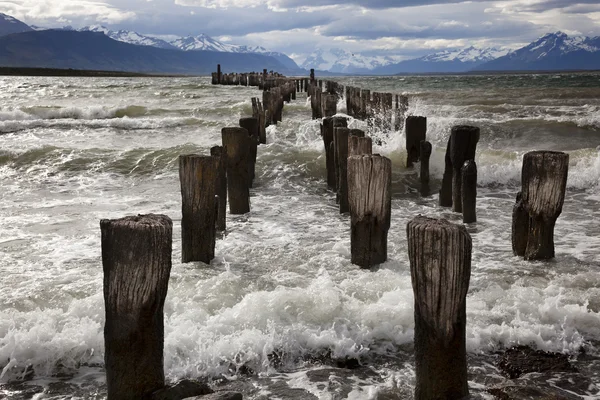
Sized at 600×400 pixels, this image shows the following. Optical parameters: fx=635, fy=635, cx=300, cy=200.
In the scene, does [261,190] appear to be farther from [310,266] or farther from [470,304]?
[470,304]

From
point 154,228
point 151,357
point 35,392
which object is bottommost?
point 35,392

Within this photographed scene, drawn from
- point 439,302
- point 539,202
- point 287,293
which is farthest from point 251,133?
point 439,302

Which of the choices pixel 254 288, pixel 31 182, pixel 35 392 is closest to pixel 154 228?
pixel 35 392

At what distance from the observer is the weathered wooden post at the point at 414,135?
36.0ft

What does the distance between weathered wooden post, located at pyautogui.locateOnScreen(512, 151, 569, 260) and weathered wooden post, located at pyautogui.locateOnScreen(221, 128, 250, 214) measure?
366 cm

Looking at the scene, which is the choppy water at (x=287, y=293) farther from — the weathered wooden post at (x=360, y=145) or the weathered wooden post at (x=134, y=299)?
the weathered wooden post at (x=360, y=145)

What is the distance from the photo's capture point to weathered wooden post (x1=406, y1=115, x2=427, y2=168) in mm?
10961

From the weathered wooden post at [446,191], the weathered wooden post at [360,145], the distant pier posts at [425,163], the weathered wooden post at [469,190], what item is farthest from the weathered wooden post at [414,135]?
the weathered wooden post at [360,145]

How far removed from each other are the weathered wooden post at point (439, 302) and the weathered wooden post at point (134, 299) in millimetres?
1369

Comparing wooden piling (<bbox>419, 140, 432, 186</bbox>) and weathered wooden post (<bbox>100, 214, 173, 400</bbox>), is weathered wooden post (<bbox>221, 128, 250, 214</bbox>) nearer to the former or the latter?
wooden piling (<bbox>419, 140, 432, 186</bbox>)

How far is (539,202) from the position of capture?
614 centimetres

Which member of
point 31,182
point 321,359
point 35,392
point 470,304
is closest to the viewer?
point 35,392

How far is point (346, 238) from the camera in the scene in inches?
299

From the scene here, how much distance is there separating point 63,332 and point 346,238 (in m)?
3.79
